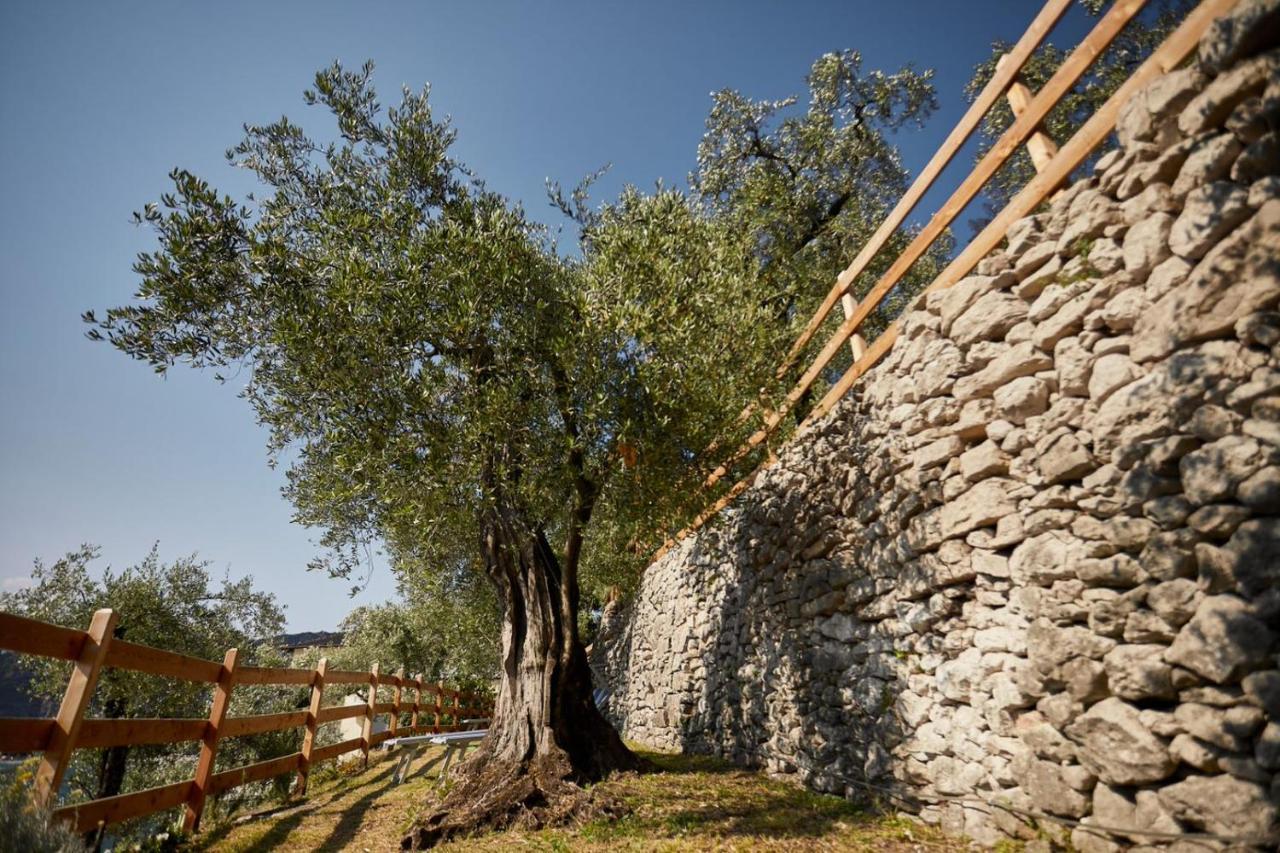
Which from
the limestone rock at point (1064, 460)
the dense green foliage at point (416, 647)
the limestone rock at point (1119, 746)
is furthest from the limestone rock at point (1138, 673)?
the dense green foliage at point (416, 647)

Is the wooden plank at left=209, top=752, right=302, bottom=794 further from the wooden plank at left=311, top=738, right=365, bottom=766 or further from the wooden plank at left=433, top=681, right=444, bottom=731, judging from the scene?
the wooden plank at left=433, top=681, right=444, bottom=731

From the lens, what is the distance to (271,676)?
7184 millimetres

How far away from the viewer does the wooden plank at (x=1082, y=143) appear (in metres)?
3.73

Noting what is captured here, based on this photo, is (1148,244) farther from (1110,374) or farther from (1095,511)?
(1095,511)

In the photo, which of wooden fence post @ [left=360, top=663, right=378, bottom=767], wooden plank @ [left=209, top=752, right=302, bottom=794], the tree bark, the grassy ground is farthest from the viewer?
wooden fence post @ [left=360, top=663, right=378, bottom=767]

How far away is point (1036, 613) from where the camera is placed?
4363 millimetres

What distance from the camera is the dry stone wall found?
3281 mm

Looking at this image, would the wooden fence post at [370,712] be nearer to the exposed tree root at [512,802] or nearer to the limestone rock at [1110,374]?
the exposed tree root at [512,802]

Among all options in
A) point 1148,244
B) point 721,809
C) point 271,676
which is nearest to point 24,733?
point 271,676

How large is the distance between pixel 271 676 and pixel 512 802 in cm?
337

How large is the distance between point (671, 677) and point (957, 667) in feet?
26.6

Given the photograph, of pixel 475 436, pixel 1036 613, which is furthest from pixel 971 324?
pixel 475 436

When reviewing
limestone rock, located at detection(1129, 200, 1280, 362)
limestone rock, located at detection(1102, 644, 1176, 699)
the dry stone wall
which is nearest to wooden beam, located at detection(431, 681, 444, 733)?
the dry stone wall

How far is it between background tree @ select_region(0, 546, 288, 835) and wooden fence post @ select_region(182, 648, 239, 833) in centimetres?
684
